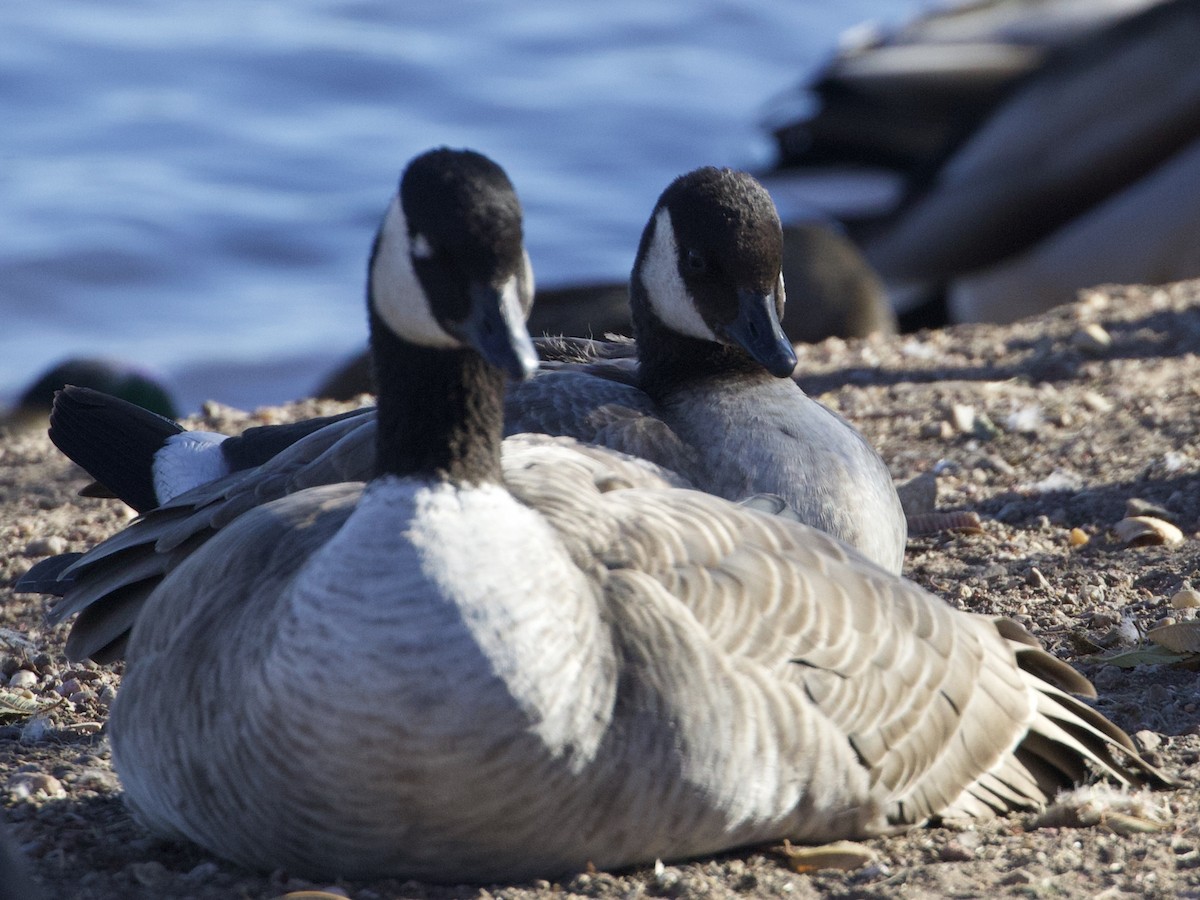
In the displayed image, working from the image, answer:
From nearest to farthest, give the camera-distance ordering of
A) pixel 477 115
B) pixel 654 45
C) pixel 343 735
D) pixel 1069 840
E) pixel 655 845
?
pixel 343 735 < pixel 655 845 < pixel 1069 840 < pixel 477 115 < pixel 654 45

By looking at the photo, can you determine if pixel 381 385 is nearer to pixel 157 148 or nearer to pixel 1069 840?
pixel 1069 840

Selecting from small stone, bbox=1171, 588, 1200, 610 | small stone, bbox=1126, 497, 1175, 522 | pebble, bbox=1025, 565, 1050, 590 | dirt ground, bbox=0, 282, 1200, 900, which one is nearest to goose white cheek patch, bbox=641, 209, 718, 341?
dirt ground, bbox=0, 282, 1200, 900

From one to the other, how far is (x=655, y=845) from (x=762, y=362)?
185 cm

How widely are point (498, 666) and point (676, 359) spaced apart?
2296 millimetres

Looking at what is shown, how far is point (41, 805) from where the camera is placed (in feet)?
12.6

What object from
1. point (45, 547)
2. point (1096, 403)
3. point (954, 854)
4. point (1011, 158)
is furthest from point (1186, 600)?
point (1011, 158)

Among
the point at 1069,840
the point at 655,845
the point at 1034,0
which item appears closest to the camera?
the point at 655,845

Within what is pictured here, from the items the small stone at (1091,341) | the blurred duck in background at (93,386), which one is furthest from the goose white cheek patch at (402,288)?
the blurred duck in background at (93,386)

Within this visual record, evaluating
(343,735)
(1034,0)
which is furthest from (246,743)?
(1034,0)

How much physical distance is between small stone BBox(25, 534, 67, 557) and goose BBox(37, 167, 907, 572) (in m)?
0.55

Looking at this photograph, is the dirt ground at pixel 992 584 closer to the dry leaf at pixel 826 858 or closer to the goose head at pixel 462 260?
the dry leaf at pixel 826 858

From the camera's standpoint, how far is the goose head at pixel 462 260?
332cm

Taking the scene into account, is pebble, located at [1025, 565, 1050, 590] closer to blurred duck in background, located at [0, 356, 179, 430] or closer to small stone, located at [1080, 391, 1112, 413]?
small stone, located at [1080, 391, 1112, 413]

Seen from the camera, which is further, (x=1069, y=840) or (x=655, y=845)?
(x=1069, y=840)
